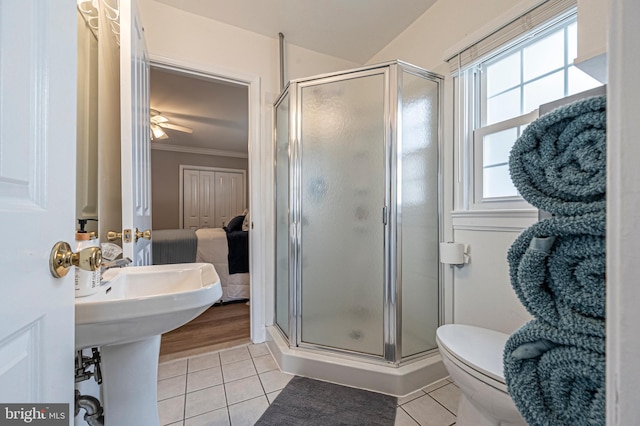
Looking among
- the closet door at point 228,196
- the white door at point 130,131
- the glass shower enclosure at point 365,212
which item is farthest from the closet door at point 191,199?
the white door at point 130,131

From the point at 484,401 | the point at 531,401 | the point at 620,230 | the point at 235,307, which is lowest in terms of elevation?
the point at 235,307

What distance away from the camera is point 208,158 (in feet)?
18.8

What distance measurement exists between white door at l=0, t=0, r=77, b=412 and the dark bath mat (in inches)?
41.6

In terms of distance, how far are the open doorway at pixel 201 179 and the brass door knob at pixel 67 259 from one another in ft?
5.80

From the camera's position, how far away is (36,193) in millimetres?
425

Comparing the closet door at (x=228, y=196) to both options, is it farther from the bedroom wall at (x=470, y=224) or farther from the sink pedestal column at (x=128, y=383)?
the sink pedestal column at (x=128, y=383)

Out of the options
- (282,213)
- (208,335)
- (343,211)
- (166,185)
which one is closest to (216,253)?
(208,335)

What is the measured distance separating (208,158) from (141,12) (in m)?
4.16

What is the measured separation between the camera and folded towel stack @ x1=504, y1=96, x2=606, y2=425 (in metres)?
0.29

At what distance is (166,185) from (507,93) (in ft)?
18.4

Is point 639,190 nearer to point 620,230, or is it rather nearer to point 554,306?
point 620,230

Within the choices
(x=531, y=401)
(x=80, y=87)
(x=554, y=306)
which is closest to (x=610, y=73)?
(x=554, y=306)

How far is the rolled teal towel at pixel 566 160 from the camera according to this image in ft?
1.00

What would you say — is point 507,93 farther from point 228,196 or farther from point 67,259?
point 228,196
